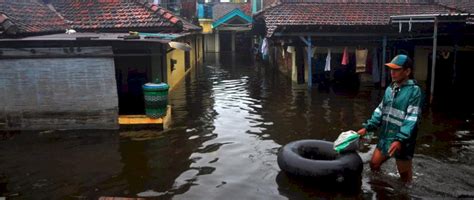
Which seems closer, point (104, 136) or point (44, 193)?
point (44, 193)

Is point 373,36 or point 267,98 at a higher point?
point 373,36

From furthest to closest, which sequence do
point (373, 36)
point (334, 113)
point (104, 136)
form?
point (373, 36) → point (334, 113) → point (104, 136)

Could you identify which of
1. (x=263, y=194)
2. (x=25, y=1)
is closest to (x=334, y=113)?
(x=263, y=194)

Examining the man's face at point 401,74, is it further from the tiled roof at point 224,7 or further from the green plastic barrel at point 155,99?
the tiled roof at point 224,7

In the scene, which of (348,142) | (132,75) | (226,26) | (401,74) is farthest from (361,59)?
(226,26)

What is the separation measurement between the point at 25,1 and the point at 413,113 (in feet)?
49.1

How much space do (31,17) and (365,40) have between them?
1326cm

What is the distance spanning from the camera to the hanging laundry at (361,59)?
16875 mm

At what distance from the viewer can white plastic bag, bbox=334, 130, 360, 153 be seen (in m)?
6.71

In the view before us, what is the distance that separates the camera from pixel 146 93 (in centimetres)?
1063

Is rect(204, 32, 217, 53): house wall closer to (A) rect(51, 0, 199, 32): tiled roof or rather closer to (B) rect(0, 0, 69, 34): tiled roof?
(A) rect(51, 0, 199, 32): tiled roof

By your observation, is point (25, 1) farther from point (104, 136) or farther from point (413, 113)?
point (413, 113)

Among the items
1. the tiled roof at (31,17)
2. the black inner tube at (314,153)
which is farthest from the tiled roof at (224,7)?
the black inner tube at (314,153)

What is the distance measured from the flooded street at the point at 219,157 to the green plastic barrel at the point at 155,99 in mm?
545
